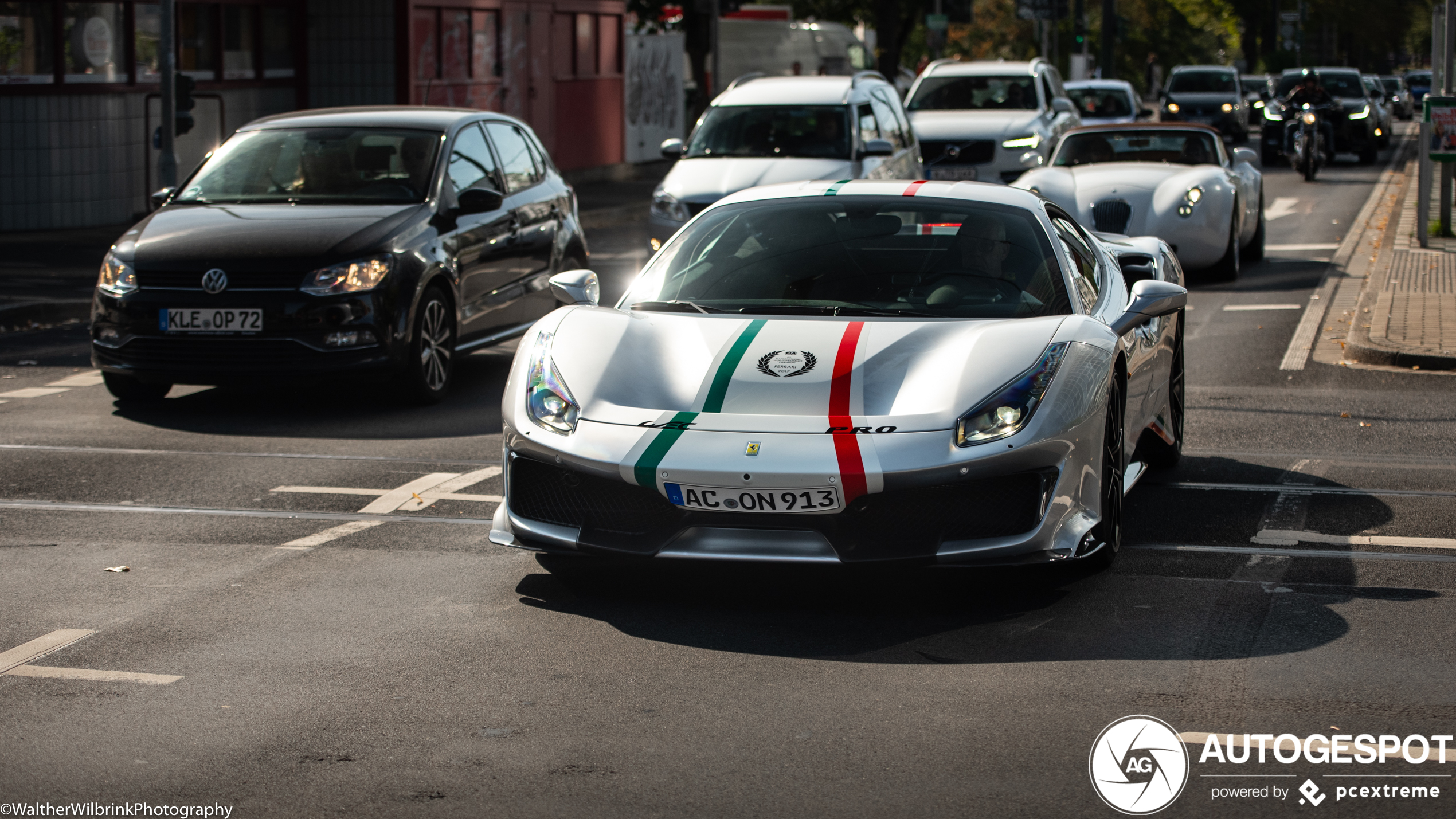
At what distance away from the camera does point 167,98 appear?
650 inches

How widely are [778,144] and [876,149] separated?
926mm

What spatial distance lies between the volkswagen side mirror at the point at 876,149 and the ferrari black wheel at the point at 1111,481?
33.7ft

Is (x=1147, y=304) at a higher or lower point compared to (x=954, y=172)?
higher

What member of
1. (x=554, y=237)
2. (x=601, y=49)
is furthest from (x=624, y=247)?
(x=601, y=49)

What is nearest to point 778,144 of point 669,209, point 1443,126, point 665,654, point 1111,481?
point 669,209

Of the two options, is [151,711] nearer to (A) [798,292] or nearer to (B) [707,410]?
(B) [707,410]

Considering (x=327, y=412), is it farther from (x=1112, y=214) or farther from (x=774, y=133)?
(x=1112, y=214)

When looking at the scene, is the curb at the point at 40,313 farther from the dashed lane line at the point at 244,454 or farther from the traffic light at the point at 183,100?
the dashed lane line at the point at 244,454

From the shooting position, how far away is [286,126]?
11023 mm

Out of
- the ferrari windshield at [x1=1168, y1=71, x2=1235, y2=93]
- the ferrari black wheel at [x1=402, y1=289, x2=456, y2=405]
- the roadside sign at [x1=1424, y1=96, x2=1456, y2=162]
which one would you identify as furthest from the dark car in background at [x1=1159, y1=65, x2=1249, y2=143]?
the ferrari black wheel at [x1=402, y1=289, x2=456, y2=405]

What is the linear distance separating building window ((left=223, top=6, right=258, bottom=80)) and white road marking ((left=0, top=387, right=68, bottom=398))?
12273mm

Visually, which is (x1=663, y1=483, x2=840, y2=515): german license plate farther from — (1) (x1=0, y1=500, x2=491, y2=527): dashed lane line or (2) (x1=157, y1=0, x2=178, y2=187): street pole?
(2) (x1=157, y1=0, x2=178, y2=187): street pole

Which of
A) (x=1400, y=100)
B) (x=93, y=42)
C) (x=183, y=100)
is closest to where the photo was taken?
(x=183, y=100)

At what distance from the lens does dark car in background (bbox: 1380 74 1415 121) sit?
59969mm
